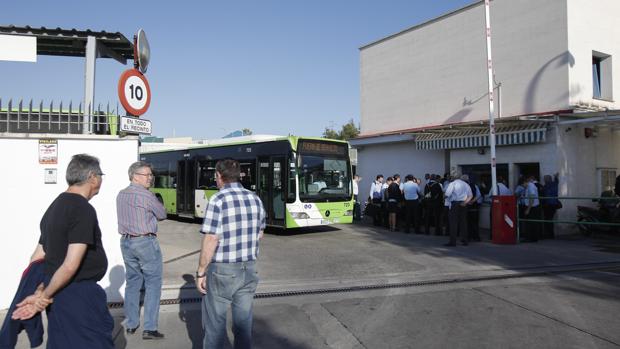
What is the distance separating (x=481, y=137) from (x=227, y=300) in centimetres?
1371

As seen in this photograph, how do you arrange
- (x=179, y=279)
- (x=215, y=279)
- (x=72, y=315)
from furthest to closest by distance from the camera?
(x=179, y=279) < (x=215, y=279) < (x=72, y=315)

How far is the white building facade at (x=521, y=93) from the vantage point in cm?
1435

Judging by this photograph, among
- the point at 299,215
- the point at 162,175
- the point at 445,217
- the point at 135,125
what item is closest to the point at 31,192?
the point at 135,125

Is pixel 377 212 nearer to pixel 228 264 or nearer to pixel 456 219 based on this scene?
pixel 456 219

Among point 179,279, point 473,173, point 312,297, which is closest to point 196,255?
point 179,279

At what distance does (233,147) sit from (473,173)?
28.1ft

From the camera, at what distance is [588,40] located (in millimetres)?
14922

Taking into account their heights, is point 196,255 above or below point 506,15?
below

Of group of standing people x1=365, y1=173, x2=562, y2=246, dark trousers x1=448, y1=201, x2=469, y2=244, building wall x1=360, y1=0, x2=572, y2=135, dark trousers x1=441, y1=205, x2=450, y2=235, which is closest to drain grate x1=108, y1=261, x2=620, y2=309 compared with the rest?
dark trousers x1=448, y1=201, x2=469, y2=244

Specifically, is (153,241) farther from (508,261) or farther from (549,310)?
(508,261)

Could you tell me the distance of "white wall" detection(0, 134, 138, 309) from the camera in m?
6.14

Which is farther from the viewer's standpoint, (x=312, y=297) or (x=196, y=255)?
(x=196, y=255)

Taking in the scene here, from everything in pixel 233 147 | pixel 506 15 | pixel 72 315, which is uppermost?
pixel 506 15

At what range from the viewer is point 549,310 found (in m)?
6.26
